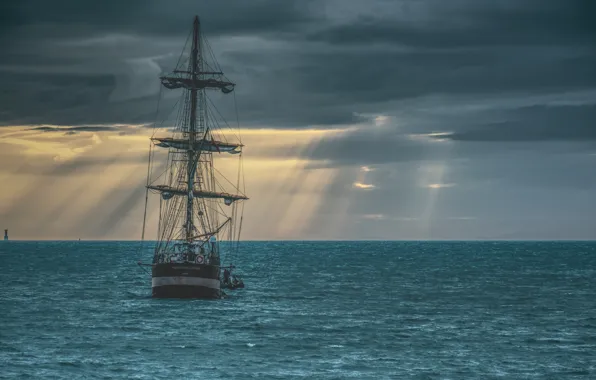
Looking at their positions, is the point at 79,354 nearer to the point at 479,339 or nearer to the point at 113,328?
the point at 113,328

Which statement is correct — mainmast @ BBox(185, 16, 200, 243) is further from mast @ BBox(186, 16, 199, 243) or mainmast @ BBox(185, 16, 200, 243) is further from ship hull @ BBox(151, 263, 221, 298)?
ship hull @ BBox(151, 263, 221, 298)

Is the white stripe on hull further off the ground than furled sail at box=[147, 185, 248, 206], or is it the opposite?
furled sail at box=[147, 185, 248, 206]

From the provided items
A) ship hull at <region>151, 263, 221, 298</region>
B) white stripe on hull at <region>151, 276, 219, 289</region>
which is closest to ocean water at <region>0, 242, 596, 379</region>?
ship hull at <region>151, 263, 221, 298</region>

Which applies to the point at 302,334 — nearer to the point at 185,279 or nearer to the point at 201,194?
the point at 185,279

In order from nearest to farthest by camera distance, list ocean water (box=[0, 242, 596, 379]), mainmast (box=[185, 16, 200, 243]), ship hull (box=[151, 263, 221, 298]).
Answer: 1. ocean water (box=[0, 242, 596, 379])
2. ship hull (box=[151, 263, 221, 298])
3. mainmast (box=[185, 16, 200, 243])

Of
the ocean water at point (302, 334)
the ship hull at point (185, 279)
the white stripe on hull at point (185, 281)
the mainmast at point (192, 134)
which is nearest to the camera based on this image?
the ocean water at point (302, 334)

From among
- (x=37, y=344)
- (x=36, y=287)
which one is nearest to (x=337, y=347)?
(x=37, y=344)

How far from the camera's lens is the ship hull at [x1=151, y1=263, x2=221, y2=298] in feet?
281

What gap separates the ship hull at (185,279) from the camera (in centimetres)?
8575

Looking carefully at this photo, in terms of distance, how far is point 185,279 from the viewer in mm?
85875

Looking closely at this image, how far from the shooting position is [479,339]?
2571 inches

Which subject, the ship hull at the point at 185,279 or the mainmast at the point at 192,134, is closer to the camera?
the ship hull at the point at 185,279

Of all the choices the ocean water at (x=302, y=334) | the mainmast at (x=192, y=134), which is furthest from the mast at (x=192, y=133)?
the ocean water at (x=302, y=334)

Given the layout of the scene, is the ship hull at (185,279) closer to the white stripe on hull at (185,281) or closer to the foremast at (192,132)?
the white stripe on hull at (185,281)
